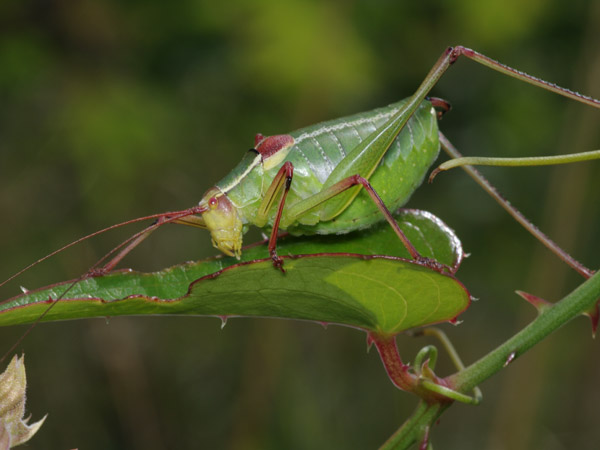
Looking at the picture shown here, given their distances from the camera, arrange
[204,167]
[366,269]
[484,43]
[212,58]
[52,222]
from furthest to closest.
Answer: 1. [204,167]
2. [52,222]
3. [212,58]
4. [484,43]
5. [366,269]

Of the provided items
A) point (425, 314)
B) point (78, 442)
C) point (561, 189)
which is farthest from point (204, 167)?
point (425, 314)

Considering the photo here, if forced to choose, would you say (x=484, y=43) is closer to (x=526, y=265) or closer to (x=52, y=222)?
(x=526, y=265)

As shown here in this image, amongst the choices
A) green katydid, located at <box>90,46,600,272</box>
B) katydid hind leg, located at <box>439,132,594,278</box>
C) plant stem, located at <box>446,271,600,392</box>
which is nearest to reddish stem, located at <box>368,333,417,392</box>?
plant stem, located at <box>446,271,600,392</box>

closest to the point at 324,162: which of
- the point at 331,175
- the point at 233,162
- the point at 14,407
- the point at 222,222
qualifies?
the point at 331,175

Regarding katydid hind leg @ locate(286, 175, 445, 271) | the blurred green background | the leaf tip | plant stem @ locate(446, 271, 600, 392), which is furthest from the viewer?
the blurred green background

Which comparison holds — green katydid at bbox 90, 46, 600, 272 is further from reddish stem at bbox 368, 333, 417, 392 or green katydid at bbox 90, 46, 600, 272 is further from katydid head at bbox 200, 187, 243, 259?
reddish stem at bbox 368, 333, 417, 392

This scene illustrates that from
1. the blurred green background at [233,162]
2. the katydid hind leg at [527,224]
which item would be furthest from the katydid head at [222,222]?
the blurred green background at [233,162]
